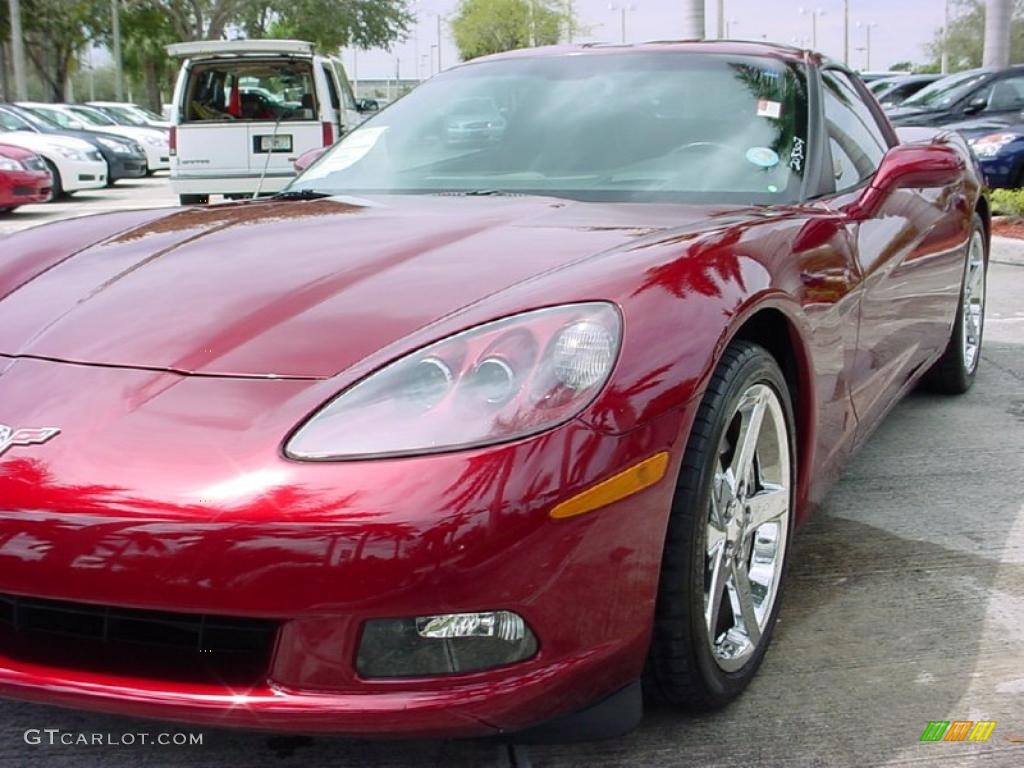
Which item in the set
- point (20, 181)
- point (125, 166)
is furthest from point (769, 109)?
point (125, 166)

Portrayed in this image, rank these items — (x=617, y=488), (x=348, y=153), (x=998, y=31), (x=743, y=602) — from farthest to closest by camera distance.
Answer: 1. (x=998, y=31)
2. (x=348, y=153)
3. (x=743, y=602)
4. (x=617, y=488)

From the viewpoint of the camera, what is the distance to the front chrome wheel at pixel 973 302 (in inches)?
184

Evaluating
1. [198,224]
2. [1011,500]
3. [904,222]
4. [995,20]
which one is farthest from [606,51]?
[995,20]

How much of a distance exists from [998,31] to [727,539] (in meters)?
14.2

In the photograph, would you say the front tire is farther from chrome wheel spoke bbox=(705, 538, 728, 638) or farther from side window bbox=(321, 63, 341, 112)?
side window bbox=(321, 63, 341, 112)

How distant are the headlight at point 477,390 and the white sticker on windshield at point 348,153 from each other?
1.70 meters

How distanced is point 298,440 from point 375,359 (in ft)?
0.71

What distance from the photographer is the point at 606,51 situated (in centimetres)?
361

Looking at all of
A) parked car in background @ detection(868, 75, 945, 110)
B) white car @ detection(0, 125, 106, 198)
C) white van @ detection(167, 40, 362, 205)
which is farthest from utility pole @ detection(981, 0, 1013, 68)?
white car @ detection(0, 125, 106, 198)

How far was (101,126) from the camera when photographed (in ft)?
72.8

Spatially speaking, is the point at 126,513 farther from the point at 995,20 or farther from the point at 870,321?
the point at 995,20

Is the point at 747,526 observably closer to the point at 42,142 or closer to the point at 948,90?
the point at 948,90

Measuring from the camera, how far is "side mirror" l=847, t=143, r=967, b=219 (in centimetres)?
323
